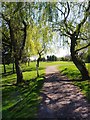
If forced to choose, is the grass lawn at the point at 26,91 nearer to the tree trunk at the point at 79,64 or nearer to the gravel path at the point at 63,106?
the gravel path at the point at 63,106

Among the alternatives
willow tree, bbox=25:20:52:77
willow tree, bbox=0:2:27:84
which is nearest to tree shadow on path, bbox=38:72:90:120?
willow tree, bbox=25:20:52:77

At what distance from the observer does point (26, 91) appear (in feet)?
28.0

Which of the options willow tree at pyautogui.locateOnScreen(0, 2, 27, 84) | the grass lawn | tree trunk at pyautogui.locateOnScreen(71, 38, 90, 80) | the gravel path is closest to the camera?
the gravel path

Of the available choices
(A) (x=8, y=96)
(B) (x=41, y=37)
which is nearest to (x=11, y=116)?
(A) (x=8, y=96)

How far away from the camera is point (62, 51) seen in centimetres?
1025

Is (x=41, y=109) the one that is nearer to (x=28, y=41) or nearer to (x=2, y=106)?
(x=2, y=106)

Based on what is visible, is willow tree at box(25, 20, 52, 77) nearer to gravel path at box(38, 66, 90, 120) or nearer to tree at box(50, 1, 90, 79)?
tree at box(50, 1, 90, 79)

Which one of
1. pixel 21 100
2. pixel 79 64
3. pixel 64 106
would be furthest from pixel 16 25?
pixel 64 106

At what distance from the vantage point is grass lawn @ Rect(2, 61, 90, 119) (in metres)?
5.78

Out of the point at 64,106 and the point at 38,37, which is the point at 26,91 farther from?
the point at 64,106

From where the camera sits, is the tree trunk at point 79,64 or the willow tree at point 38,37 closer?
the willow tree at point 38,37

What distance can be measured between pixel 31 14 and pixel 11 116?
408 centimetres

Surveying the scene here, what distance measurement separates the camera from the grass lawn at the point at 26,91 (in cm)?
578

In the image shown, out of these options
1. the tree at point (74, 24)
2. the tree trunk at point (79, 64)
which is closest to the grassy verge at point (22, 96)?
the tree trunk at point (79, 64)
